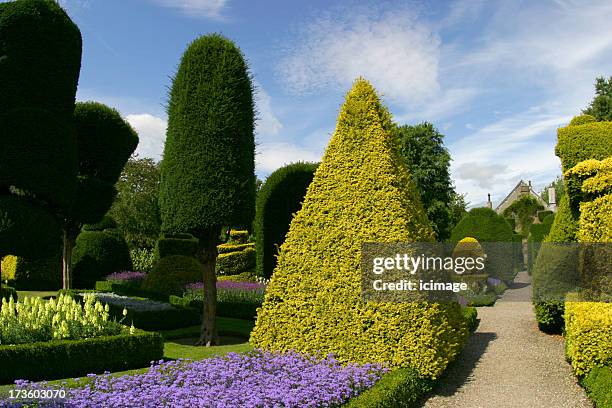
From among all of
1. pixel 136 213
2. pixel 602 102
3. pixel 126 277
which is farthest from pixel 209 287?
pixel 602 102

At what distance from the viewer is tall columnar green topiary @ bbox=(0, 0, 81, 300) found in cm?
1269

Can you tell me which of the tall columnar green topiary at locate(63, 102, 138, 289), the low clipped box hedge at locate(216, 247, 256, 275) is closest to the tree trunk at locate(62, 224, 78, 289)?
the tall columnar green topiary at locate(63, 102, 138, 289)

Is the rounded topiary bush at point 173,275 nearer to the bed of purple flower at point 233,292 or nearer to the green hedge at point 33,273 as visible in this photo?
the bed of purple flower at point 233,292

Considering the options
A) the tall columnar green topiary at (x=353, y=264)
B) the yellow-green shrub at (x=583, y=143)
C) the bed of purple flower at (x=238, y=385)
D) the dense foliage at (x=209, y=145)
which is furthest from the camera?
the dense foliage at (x=209, y=145)

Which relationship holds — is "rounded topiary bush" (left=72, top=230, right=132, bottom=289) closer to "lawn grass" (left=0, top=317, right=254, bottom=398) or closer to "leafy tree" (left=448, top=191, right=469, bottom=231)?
"lawn grass" (left=0, top=317, right=254, bottom=398)

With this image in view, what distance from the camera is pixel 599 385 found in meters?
7.06

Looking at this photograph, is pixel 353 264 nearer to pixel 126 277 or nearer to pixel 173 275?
pixel 173 275

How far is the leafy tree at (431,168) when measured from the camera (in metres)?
39.0

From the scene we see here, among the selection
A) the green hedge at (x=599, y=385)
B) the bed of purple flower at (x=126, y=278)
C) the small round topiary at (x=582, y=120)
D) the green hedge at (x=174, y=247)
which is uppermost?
the small round topiary at (x=582, y=120)

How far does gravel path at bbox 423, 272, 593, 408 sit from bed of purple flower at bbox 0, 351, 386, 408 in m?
1.58

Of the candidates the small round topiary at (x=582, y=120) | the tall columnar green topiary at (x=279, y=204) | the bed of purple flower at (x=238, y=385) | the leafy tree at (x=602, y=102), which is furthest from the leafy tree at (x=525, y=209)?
the bed of purple flower at (x=238, y=385)

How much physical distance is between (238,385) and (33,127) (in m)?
9.87

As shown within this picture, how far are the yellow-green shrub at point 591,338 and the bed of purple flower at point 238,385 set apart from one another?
3323 millimetres

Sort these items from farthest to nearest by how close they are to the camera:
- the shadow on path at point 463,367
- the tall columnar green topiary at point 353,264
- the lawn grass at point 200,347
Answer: the lawn grass at point 200,347
the shadow on path at point 463,367
the tall columnar green topiary at point 353,264
